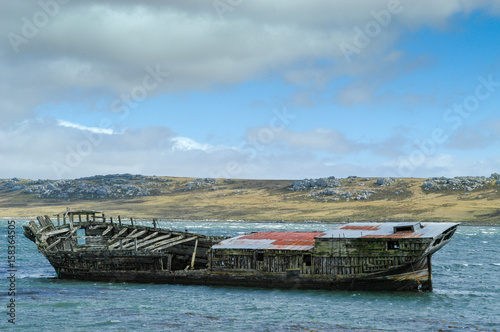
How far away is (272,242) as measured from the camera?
46.2 meters

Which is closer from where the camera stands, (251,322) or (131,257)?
(251,322)

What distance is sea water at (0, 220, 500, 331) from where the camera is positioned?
32.9 meters

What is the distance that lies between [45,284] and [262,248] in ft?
67.2

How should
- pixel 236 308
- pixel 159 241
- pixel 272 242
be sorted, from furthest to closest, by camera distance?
pixel 159 241, pixel 272 242, pixel 236 308

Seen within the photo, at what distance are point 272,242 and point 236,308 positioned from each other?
948cm

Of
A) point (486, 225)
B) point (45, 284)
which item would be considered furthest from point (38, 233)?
point (486, 225)

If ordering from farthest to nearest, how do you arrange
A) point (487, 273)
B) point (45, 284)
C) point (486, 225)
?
point (486, 225), point (487, 273), point (45, 284)

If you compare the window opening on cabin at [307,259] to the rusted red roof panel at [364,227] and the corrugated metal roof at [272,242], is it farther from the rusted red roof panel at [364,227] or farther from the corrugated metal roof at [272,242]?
the rusted red roof panel at [364,227]

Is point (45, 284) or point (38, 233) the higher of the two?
point (38, 233)

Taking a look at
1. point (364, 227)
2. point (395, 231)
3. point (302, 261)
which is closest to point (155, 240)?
point (302, 261)

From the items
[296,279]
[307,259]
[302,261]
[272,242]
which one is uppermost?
[272,242]

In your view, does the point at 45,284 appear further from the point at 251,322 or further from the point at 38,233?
the point at 251,322

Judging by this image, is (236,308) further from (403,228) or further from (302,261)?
(403,228)

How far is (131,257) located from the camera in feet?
155
